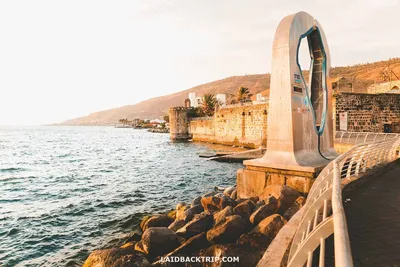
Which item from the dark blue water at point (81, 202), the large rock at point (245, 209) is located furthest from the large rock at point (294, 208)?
the dark blue water at point (81, 202)

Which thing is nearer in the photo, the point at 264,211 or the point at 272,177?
the point at 264,211

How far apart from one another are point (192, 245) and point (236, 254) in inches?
48.3

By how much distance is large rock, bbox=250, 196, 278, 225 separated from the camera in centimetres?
670

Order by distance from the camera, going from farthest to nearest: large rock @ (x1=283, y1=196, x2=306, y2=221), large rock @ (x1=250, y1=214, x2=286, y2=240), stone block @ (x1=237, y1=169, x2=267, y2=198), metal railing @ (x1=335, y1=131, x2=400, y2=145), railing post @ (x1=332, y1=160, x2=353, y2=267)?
metal railing @ (x1=335, y1=131, x2=400, y2=145), stone block @ (x1=237, y1=169, x2=267, y2=198), large rock @ (x1=283, y1=196, x2=306, y2=221), large rock @ (x1=250, y1=214, x2=286, y2=240), railing post @ (x1=332, y1=160, x2=353, y2=267)

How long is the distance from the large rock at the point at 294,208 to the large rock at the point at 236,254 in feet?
5.45

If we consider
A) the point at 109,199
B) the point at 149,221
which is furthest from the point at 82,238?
the point at 109,199

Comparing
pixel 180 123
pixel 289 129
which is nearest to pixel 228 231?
pixel 289 129

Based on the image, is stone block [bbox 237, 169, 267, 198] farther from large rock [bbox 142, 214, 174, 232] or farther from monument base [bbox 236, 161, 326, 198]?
large rock [bbox 142, 214, 174, 232]

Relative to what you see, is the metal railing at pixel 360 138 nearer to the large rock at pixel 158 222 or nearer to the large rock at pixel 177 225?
the large rock at pixel 158 222

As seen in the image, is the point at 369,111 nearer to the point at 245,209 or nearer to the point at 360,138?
the point at 360,138

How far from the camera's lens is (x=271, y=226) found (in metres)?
5.91

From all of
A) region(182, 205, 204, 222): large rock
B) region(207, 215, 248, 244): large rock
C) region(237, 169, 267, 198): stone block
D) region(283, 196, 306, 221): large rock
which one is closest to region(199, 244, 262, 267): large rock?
region(207, 215, 248, 244): large rock

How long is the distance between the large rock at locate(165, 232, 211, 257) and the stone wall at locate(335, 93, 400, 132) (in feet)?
66.0

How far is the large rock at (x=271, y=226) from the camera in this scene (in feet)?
19.1
